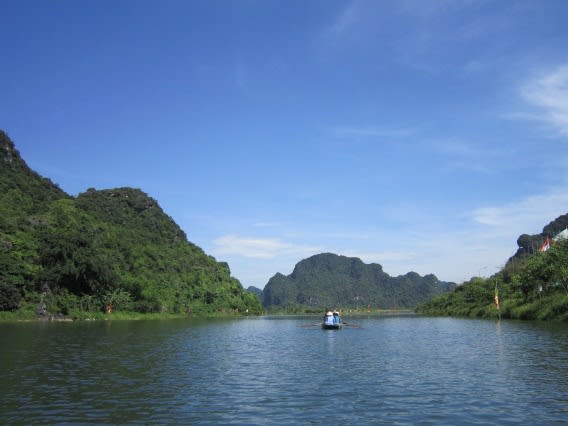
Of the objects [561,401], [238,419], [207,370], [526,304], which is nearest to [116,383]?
[207,370]

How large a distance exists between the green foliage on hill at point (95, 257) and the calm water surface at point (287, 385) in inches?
2090

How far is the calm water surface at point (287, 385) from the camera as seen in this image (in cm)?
1538

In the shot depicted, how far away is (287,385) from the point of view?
2078 centimetres

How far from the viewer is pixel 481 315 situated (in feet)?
293

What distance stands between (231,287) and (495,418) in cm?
14812

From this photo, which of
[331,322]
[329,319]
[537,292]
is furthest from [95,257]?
[537,292]

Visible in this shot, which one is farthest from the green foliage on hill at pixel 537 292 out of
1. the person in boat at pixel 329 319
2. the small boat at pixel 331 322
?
the person in boat at pixel 329 319

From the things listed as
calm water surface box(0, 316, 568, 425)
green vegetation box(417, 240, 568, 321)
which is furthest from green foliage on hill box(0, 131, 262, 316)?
green vegetation box(417, 240, 568, 321)

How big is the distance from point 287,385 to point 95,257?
7555 cm

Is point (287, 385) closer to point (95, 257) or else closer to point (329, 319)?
point (329, 319)

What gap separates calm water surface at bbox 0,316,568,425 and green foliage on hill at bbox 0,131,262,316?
53.1m

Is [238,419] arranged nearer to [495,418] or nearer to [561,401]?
[495,418]

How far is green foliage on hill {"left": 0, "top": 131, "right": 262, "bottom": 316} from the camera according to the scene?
8162 centimetres

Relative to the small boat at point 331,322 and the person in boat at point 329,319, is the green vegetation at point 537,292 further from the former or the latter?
the person in boat at point 329,319
